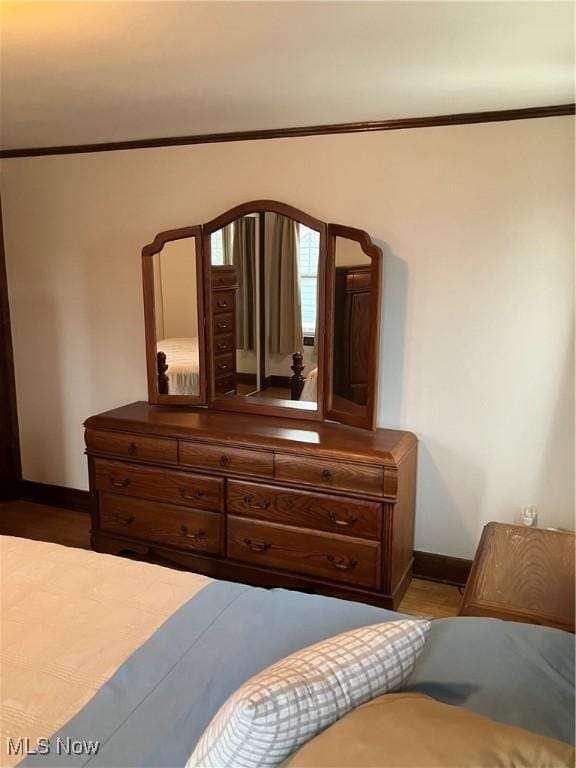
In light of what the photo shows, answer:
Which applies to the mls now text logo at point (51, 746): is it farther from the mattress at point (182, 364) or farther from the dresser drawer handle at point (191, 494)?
the mattress at point (182, 364)

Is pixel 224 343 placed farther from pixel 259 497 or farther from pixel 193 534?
pixel 193 534

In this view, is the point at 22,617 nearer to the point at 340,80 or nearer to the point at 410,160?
the point at 340,80

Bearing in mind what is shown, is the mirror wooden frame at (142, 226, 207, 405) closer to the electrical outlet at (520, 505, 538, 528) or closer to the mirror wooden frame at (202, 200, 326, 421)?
the mirror wooden frame at (202, 200, 326, 421)

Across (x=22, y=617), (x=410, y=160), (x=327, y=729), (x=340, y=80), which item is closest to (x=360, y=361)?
(x=410, y=160)

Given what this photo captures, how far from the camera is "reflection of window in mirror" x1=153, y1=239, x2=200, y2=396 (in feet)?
10.1

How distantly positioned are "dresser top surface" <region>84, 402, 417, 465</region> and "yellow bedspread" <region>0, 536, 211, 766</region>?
3.14 feet

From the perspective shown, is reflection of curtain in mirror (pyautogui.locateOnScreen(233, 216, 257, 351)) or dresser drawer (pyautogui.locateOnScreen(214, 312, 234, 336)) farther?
dresser drawer (pyautogui.locateOnScreen(214, 312, 234, 336))

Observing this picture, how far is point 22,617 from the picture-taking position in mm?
1575

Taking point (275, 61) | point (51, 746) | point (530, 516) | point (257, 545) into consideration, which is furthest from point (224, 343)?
point (51, 746)

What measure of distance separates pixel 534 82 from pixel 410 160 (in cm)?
66

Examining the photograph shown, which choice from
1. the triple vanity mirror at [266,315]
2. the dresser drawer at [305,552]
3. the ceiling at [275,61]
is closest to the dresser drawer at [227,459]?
the dresser drawer at [305,552]

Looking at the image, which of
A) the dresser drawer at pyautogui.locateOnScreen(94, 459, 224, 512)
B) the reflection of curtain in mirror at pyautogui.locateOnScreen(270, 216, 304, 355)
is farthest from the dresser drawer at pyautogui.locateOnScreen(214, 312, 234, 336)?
the dresser drawer at pyautogui.locateOnScreen(94, 459, 224, 512)

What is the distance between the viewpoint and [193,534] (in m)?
2.94

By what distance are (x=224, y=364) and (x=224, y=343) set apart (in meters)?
0.11
